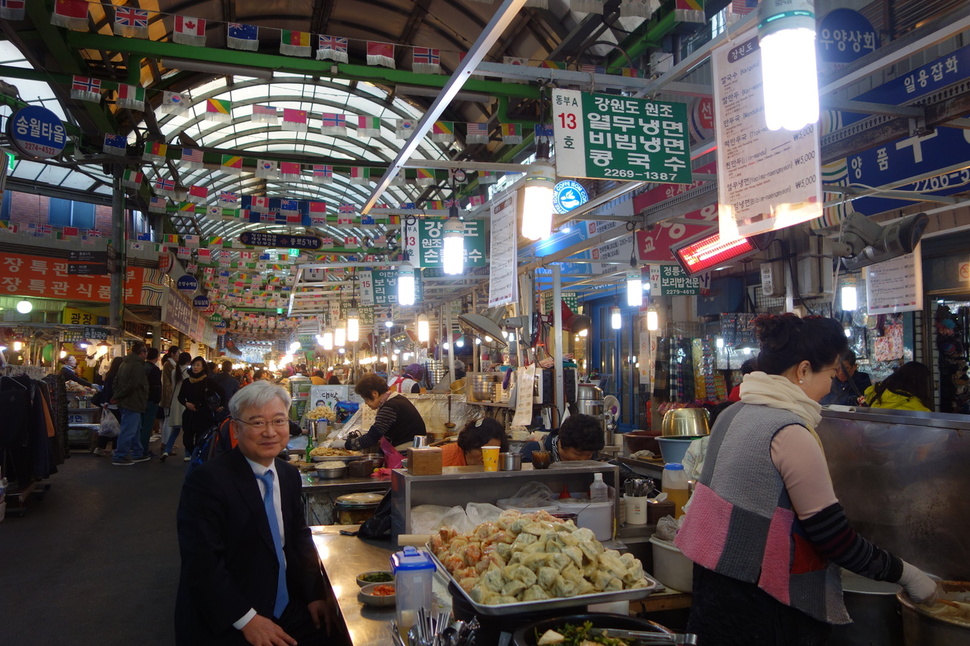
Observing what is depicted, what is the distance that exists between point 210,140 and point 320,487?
1488cm

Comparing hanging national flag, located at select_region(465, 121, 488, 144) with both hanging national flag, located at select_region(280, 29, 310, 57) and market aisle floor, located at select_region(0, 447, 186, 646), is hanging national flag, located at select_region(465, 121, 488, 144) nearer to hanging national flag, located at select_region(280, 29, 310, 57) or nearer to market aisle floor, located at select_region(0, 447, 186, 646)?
hanging national flag, located at select_region(280, 29, 310, 57)

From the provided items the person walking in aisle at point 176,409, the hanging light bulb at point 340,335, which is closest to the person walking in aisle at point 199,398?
the person walking in aisle at point 176,409

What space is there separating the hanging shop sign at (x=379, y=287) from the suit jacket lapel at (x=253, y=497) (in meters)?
13.2

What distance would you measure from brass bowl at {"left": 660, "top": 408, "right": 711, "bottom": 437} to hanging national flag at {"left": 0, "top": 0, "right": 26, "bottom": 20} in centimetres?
735

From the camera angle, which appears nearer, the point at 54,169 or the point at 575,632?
the point at 575,632

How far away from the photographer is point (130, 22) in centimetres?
700

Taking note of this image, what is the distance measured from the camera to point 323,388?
1216 centimetres

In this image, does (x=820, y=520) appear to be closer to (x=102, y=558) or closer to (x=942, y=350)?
(x=102, y=558)

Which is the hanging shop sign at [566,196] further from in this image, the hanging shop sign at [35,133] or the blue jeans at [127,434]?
the blue jeans at [127,434]

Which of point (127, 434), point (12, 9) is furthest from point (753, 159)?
point (127, 434)

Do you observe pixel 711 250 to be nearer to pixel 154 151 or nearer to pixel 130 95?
pixel 130 95

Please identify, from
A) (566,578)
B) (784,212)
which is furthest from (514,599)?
(784,212)

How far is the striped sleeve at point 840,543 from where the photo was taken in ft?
7.56

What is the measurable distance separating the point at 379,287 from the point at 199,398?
5850 mm
